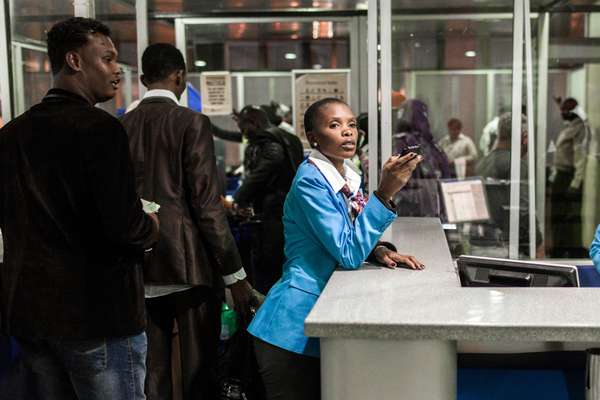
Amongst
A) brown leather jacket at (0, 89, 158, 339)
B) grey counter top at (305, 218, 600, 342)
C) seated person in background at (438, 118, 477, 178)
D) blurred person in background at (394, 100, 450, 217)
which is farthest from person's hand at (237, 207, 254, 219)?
brown leather jacket at (0, 89, 158, 339)

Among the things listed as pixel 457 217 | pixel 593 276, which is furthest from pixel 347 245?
pixel 457 217

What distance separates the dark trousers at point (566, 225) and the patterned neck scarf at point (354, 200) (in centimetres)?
451

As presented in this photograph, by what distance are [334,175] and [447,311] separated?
0.66m

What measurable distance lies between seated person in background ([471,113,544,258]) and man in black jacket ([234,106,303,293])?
1220 millimetres

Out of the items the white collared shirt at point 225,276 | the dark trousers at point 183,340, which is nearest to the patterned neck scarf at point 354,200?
the white collared shirt at point 225,276

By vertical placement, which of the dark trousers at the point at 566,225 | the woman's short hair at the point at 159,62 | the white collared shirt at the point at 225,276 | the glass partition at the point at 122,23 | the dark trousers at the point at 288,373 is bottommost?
the dark trousers at the point at 566,225

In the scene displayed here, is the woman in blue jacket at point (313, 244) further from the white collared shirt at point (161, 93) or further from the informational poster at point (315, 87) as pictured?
the informational poster at point (315, 87)

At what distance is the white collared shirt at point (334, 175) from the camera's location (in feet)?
7.32

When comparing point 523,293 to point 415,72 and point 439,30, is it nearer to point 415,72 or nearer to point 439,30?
point 439,30

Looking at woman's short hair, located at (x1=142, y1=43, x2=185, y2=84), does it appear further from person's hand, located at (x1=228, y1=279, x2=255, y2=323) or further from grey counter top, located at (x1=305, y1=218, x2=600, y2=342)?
grey counter top, located at (x1=305, y1=218, x2=600, y2=342)

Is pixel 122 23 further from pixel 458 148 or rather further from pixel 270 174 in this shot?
pixel 458 148

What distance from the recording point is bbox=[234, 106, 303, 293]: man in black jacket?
4.64 meters

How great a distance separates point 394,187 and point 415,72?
4038mm

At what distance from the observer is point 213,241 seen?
268 cm
